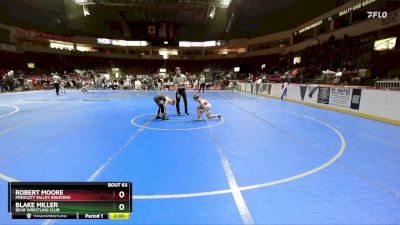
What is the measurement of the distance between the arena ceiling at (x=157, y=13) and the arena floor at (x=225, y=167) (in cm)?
2341

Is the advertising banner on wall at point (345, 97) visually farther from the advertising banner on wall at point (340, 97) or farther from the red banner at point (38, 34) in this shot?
the red banner at point (38, 34)

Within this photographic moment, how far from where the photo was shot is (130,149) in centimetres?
600

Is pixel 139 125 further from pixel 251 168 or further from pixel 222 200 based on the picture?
pixel 222 200

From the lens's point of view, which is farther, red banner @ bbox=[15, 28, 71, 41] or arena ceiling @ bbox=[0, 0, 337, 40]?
red banner @ bbox=[15, 28, 71, 41]

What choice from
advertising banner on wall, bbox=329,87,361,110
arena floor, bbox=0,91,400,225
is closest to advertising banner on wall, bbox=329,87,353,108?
advertising banner on wall, bbox=329,87,361,110

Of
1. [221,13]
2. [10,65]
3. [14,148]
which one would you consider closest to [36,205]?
[14,148]

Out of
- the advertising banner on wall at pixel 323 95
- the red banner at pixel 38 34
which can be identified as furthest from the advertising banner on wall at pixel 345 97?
the red banner at pixel 38 34

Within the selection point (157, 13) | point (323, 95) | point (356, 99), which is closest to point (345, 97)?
point (356, 99)

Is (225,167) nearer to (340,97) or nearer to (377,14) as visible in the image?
(340,97)
